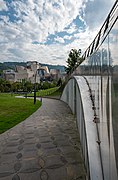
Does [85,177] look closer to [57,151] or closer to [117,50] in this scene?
[57,151]

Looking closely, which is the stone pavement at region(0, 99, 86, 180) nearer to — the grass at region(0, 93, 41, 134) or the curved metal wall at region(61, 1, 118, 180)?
the curved metal wall at region(61, 1, 118, 180)

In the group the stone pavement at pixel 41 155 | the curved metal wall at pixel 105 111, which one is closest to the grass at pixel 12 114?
the stone pavement at pixel 41 155

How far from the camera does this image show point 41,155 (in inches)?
251

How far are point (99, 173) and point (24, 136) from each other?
523 centimetres

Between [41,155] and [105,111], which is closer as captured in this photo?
[105,111]

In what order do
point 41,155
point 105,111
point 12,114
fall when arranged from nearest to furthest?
point 105,111 < point 41,155 < point 12,114

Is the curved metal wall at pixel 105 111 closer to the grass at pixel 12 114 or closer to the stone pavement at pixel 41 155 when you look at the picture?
the stone pavement at pixel 41 155

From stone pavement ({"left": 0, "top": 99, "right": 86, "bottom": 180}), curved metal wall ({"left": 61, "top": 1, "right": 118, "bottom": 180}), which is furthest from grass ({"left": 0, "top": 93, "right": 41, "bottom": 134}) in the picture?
curved metal wall ({"left": 61, "top": 1, "right": 118, "bottom": 180})

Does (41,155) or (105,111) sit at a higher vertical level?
(105,111)

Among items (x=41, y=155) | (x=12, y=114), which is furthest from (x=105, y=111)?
(x=12, y=114)

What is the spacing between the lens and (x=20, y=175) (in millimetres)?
4988

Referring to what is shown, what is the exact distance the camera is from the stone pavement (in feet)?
Answer: 16.5

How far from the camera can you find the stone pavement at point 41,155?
5.04m

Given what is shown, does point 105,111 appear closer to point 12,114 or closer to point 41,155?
point 41,155
